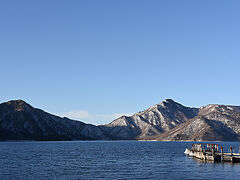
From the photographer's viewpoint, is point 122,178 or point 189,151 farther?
point 189,151

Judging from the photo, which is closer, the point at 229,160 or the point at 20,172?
the point at 20,172

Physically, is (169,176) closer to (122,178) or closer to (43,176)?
(122,178)

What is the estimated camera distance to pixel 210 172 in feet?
211

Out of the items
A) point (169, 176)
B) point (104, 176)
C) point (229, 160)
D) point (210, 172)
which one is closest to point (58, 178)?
point (104, 176)

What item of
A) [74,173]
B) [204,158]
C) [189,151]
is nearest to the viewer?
[74,173]

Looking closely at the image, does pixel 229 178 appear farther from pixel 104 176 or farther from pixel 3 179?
pixel 3 179

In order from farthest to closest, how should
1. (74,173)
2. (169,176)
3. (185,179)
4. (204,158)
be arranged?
(204,158) → (74,173) → (169,176) → (185,179)

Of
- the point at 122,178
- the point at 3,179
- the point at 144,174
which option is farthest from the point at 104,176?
the point at 3,179

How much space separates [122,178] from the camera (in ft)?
187

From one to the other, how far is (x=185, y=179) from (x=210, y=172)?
1154cm

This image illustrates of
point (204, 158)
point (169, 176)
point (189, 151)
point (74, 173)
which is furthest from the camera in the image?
point (189, 151)

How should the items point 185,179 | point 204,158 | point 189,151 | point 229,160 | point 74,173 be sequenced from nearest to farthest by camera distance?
point 185,179 → point 74,173 → point 229,160 → point 204,158 → point 189,151

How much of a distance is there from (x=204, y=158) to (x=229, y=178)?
35.3 m

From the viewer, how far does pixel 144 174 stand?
62594 millimetres
